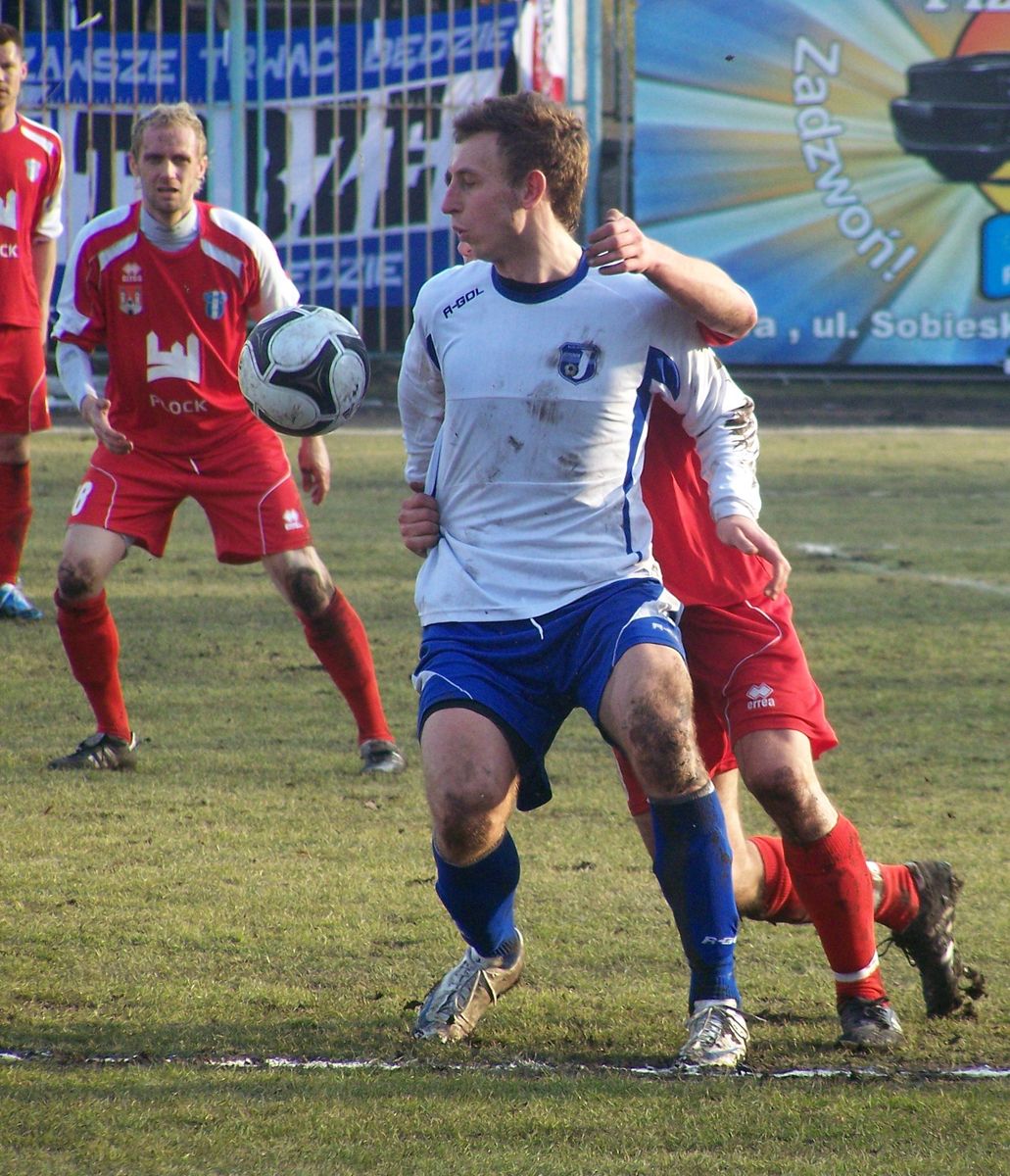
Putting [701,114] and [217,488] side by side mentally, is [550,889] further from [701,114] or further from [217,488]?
[701,114]

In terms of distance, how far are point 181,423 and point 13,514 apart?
2.36 metres

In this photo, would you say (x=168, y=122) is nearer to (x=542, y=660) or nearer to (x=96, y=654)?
(x=96, y=654)

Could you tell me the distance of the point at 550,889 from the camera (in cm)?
464

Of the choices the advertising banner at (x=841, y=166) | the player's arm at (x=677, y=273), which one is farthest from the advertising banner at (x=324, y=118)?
the player's arm at (x=677, y=273)

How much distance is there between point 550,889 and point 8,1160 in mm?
1943

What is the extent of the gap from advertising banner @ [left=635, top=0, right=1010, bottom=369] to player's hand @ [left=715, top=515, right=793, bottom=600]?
632 inches

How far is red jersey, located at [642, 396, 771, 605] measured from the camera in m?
3.86

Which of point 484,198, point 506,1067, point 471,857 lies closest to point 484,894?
point 471,857

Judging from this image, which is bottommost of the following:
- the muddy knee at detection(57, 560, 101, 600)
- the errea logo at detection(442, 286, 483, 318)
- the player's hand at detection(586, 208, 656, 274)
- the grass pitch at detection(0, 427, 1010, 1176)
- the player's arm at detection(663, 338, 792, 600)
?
the grass pitch at detection(0, 427, 1010, 1176)

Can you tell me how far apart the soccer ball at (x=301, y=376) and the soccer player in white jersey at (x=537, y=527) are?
0.66 m

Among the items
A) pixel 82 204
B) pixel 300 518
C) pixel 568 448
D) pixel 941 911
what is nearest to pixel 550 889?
pixel 941 911

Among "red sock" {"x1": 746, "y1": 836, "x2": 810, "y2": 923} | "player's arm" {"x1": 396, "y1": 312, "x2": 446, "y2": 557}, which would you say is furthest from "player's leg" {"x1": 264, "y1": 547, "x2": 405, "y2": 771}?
"red sock" {"x1": 746, "y1": 836, "x2": 810, "y2": 923}

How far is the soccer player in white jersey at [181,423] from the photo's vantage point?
5.85 meters

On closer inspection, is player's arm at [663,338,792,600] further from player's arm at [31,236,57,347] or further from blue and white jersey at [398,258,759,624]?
player's arm at [31,236,57,347]
